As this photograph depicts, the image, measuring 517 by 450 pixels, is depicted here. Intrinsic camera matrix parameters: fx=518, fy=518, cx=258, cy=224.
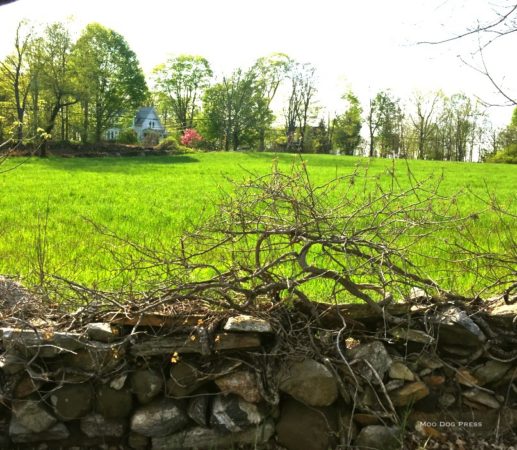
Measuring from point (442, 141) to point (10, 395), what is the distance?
62187 millimetres

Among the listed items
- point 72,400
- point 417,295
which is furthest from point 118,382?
point 417,295

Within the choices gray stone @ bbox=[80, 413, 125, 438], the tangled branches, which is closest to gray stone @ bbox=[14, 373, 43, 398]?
gray stone @ bbox=[80, 413, 125, 438]

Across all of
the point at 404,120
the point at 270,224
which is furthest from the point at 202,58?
the point at 270,224

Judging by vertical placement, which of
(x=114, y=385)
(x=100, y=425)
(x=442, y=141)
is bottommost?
(x=100, y=425)

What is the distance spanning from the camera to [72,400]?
10.9 ft

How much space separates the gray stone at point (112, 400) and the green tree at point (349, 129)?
202 feet

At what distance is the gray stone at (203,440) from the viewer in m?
3.34

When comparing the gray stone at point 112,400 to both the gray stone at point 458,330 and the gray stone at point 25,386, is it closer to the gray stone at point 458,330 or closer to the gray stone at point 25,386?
the gray stone at point 25,386

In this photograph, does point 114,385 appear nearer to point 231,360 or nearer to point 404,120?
point 231,360

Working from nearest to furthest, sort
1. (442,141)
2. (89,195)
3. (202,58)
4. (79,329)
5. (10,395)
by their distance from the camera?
(10,395) < (79,329) < (89,195) < (442,141) < (202,58)

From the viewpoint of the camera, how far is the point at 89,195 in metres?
14.9

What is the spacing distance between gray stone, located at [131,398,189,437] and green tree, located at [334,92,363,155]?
201 feet

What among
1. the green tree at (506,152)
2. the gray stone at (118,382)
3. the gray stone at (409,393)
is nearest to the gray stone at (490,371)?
the gray stone at (409,393)

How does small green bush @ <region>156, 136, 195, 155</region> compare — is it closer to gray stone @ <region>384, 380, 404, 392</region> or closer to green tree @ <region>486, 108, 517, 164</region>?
green tree @ <region>486, 108, 517, 164</region>
